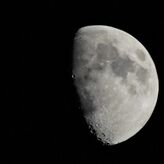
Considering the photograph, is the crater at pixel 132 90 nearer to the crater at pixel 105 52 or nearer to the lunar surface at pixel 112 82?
the lunar surface at pixel 112 82

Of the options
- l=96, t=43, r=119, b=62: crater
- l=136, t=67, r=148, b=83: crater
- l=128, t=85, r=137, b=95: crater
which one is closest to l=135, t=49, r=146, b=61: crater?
l=136, t=67, r=148, b=83: crater

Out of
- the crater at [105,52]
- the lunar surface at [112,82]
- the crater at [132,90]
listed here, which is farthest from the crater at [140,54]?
the crater at [132,90]

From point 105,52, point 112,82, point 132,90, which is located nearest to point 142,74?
point 132,90

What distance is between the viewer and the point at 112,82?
5.89 metres

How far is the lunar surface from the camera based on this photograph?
583 centimetres

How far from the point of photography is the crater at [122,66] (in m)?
5.96

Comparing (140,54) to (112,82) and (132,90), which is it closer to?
(132,90)

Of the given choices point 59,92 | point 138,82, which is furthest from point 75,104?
point 138,82

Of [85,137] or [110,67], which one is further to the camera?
[85,137]

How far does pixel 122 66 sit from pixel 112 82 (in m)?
0.31

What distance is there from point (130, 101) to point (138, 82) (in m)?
0.33

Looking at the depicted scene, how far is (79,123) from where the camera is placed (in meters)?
6.09

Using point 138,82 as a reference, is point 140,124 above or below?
below

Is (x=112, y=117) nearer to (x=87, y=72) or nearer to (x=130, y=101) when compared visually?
(x=130, y=101)
